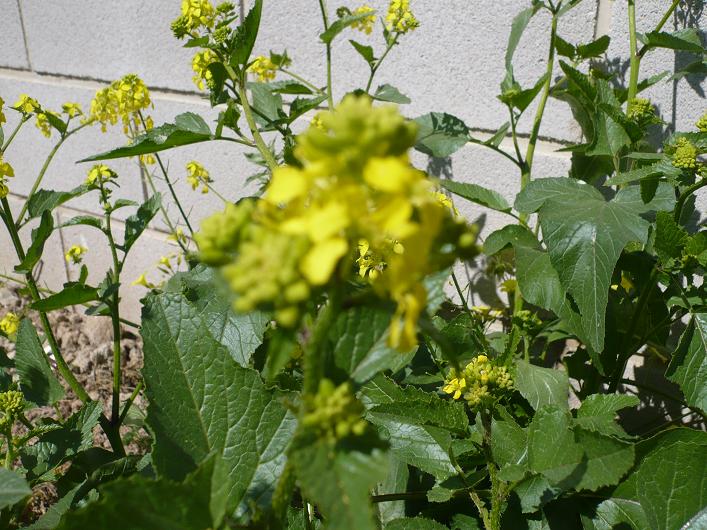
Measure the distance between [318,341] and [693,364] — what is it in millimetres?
1102

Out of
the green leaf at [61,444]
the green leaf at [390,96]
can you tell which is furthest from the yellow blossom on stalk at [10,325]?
the green leaf at [390,96]

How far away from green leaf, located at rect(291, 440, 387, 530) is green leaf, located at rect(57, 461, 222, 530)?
7.1 inches

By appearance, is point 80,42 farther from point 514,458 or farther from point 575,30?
point 514,458

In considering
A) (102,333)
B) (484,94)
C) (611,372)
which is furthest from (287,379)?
(102,333)

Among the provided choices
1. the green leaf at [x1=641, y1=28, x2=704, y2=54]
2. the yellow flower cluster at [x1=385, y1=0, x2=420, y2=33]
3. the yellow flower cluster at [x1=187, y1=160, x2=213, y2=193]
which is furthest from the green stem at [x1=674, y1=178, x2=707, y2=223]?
the yellow flower cluster at [x1=187, y1=160, x2=213, y2=193]

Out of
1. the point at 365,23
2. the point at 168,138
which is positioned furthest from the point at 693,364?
the point at 365,23

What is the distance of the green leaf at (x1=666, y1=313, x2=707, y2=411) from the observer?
52.2 inches

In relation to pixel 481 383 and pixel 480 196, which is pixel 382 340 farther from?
pixel 480 196

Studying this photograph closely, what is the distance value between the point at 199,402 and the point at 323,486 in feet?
1.41

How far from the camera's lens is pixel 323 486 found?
0.53m

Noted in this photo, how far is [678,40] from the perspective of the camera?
1.42 m

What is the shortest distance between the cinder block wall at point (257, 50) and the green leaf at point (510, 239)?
356 millimetres

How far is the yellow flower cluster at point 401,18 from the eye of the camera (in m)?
1.79

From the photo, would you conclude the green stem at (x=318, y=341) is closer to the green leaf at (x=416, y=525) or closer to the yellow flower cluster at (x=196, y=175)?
the green leaf at (x=416, y=525)
